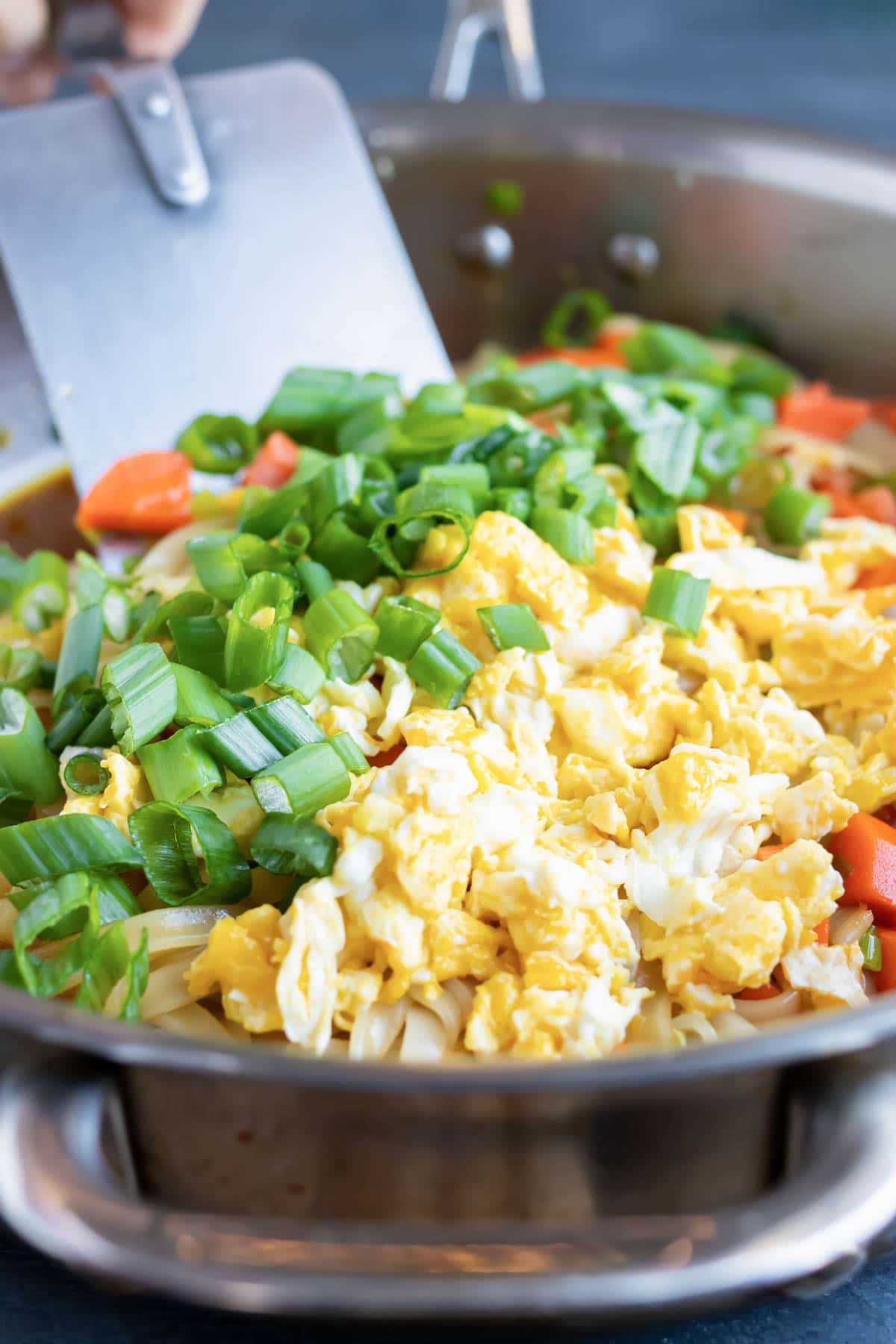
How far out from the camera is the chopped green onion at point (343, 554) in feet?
5.82

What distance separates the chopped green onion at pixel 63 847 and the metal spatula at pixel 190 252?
892mm

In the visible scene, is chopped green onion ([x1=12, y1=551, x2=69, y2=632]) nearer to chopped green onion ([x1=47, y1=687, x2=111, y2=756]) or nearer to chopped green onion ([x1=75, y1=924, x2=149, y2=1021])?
chopped green onion ([x1=47, y1=687, x2=111, y2=756])

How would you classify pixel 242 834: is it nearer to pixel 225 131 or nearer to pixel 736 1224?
pixel 736 1224

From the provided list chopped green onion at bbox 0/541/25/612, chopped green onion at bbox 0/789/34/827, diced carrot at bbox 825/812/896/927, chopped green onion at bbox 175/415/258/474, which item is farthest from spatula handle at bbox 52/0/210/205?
diced carrot at bbox 825/812/896/927

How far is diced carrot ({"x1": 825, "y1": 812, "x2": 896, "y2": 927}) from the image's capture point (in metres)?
1.52

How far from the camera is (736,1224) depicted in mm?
995

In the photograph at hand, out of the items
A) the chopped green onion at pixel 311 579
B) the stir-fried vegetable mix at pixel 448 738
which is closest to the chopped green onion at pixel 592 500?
the stir-fried vegetable mix at pixel 448 738

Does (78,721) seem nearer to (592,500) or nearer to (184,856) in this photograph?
(184,856)

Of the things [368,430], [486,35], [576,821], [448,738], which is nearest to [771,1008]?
[576,821]

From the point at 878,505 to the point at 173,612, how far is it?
1300mm

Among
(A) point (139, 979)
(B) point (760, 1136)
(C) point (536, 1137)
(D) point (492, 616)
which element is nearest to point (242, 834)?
(A) point (139, 979)

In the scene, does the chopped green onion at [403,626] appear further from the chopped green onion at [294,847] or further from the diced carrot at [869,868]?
the diced carrot at [869,868]

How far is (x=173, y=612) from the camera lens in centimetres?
170

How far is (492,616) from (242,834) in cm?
42
